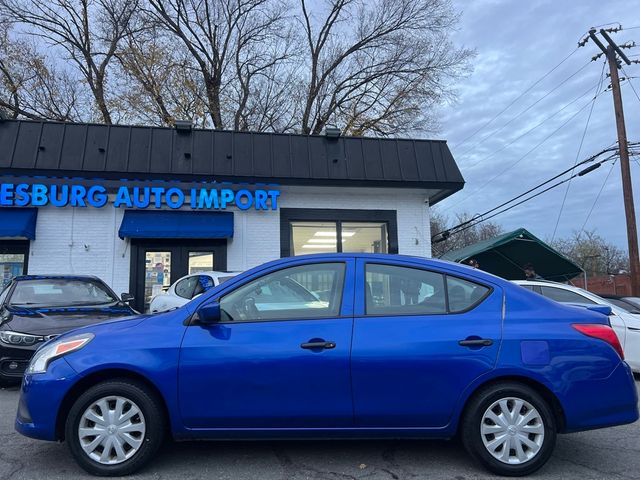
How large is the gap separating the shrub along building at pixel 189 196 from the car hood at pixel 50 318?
413 centimetres

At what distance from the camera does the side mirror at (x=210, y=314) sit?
352cm

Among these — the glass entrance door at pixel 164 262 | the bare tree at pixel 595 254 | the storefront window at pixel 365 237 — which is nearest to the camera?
the glass entrance door at pixel 164 262

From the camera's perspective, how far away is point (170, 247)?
1141 cm

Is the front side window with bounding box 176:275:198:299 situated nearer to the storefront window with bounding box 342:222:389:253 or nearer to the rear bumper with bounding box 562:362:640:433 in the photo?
the storefront window with bounding box 342:222:389:253

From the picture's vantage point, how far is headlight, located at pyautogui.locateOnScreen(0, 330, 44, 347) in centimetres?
601

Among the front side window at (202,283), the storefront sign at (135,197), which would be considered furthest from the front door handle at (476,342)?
the storefront sign at (135,197)

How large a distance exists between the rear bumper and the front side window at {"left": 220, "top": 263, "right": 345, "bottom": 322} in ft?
5.79

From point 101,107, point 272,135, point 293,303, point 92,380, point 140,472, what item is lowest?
point 140,472

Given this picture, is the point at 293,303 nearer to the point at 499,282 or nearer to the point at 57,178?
the point at 499,282

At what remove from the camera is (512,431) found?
349cm

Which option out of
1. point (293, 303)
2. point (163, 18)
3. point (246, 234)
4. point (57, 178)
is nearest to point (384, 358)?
point (293, 303)

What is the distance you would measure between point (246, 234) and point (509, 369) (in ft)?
29.0

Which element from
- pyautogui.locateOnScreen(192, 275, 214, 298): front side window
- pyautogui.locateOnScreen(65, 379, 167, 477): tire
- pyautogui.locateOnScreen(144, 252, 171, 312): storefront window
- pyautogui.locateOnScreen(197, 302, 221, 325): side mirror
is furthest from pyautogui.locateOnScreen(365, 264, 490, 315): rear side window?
pyautogui.locateOnScreen(144, 252, 171, 312): storefront window

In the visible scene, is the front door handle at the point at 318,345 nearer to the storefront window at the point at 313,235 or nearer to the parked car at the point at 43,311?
the parked car at the point at 43,311
